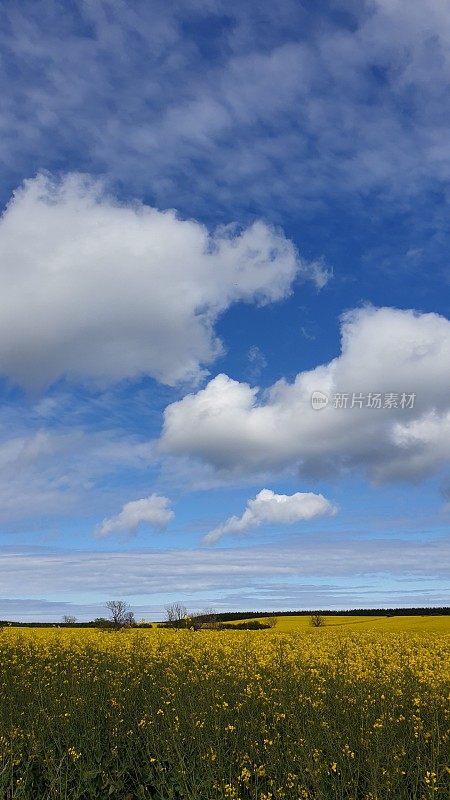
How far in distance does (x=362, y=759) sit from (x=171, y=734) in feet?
7.33

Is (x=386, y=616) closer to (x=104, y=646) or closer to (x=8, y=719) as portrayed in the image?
(x=104, y=646)

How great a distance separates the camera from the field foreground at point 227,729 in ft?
22.0

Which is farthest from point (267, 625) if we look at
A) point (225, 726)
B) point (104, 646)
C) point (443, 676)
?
point (225, 726)

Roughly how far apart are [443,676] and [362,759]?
4486mm

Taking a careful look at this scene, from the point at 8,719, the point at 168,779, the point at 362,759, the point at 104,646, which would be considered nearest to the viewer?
the point at 362,759

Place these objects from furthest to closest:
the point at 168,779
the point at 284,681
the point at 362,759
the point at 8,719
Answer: the point at 284,681 → the point at 8,719 → the point at 168,779 → the point at 362,759

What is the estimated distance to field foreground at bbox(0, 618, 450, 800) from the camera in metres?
6.71

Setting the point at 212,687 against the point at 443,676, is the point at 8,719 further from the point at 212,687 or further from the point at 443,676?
the point at 443,676

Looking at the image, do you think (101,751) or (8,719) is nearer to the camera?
(101,751)

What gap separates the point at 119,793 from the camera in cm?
785

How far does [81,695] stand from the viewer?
399 inches

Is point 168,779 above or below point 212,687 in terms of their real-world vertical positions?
below

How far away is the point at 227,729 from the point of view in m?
7.73

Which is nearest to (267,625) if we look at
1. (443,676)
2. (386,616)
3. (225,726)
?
(386,616)
